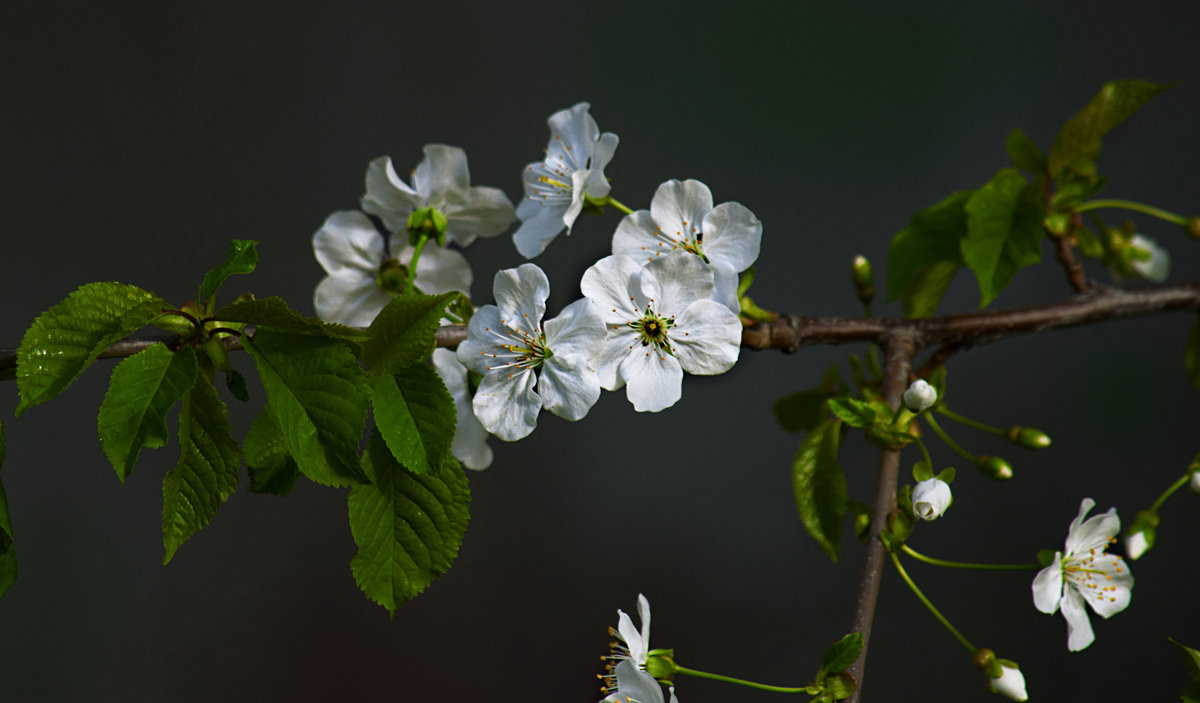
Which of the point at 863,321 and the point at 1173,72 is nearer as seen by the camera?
the point at 863,321

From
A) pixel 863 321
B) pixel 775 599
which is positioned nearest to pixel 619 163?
pixel 775 599

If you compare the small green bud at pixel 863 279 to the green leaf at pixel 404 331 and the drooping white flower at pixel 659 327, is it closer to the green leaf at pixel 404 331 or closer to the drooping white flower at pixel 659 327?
the drooping white flower at pixel 659 327

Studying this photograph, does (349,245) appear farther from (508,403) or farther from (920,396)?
(920,396)

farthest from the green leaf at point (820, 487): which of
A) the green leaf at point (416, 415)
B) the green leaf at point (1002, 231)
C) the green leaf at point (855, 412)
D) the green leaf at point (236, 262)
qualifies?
the green leaf at point (236, 262)

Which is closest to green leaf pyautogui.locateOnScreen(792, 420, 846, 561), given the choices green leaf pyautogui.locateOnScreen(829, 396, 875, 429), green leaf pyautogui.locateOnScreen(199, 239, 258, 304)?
green leaf pyautogui.locateOnScreen(829, 396, 875, 429)

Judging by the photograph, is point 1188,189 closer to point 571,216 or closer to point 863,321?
point 863,321

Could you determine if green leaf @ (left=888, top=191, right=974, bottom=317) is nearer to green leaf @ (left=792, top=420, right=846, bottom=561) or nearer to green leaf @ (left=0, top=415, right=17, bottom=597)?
green leaf @ (left=792, top=420, right=846, bottom=561)
